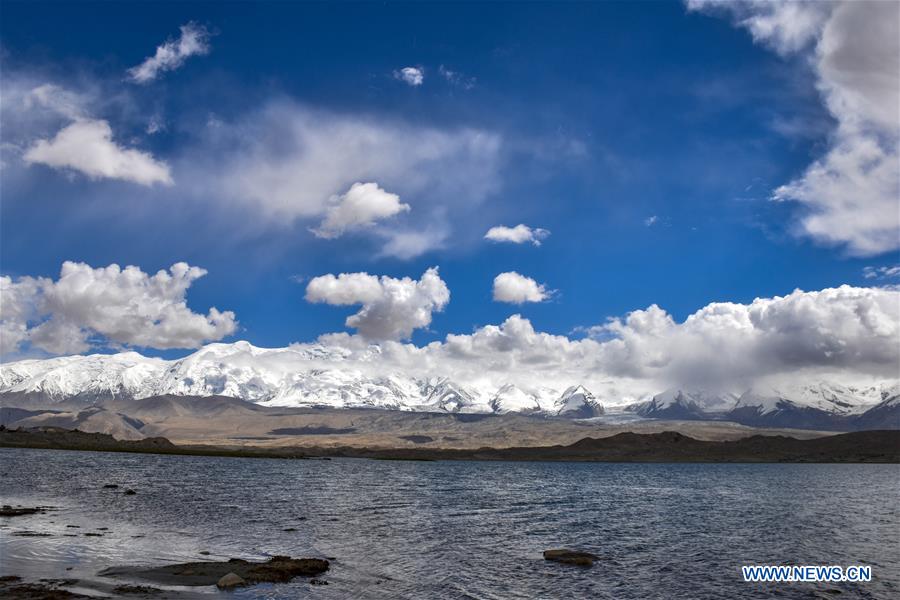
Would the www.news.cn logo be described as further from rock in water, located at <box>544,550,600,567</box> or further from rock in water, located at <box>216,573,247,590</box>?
rock in water, located at <box>216,573,247,590</box>

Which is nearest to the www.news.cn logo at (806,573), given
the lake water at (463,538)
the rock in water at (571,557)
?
the lake water at (463,538)

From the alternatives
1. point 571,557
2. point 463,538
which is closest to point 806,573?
point 571,557

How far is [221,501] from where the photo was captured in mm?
91312

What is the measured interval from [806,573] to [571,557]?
1811 cm

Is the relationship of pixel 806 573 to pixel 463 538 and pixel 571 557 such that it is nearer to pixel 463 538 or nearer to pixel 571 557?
pixel 571 557

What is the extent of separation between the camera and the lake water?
139 ft

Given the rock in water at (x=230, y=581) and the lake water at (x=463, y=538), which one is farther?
the lake water at (x=463, y=538)

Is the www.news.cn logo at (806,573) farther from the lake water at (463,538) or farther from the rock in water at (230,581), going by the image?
the rock in water at (230,581)

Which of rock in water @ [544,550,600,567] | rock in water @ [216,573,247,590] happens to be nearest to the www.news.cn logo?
rock in water @ [544,550,600,567]

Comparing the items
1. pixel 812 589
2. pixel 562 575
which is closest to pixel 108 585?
pixel 562 575

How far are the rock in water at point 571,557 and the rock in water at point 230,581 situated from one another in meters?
24.2

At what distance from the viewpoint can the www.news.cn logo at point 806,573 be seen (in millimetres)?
47156

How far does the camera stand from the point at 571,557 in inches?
1980

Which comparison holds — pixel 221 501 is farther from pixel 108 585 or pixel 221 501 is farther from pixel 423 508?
pixel 108 585
